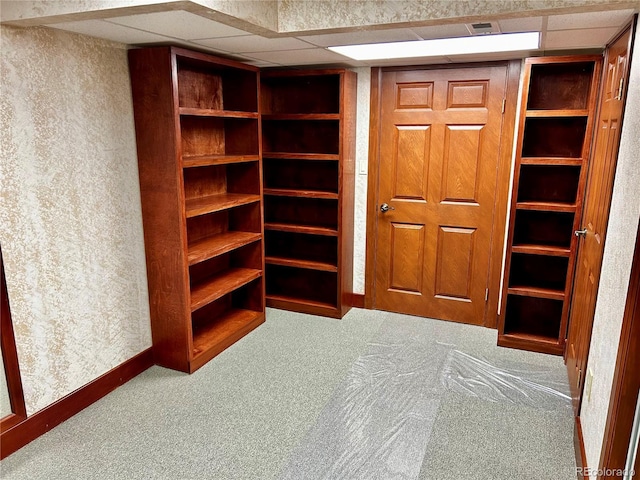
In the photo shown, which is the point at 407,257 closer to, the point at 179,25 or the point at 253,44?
the point at 253,44

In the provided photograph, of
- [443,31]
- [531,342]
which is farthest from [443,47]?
[531,342]

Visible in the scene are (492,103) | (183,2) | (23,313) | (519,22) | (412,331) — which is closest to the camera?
(183,2)

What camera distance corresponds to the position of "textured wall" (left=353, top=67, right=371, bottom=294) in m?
3.68

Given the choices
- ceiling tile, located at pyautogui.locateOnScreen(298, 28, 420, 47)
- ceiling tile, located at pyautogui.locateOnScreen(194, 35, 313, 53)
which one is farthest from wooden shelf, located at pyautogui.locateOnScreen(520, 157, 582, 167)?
ceiling tile, located at pyautogui.locateOnScreen(194, 35, 313, 53)

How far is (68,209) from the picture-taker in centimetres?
243

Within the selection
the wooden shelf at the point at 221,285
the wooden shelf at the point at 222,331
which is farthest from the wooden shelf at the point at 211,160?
the wooden shelf at the point at 222,331

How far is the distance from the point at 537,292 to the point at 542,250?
304mm

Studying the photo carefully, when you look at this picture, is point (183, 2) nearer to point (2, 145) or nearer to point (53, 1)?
point (53, 1)

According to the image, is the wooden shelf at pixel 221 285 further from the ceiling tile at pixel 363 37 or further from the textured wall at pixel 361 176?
the ceiling tile at pixel 363 37

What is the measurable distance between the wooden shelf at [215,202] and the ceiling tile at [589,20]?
84.3 inches

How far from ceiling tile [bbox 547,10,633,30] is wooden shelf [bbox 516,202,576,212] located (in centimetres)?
124

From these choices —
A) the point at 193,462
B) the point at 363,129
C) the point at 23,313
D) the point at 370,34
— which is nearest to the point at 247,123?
the point at 363,129

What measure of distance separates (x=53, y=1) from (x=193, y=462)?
212cm

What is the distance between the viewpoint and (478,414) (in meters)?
2.54
